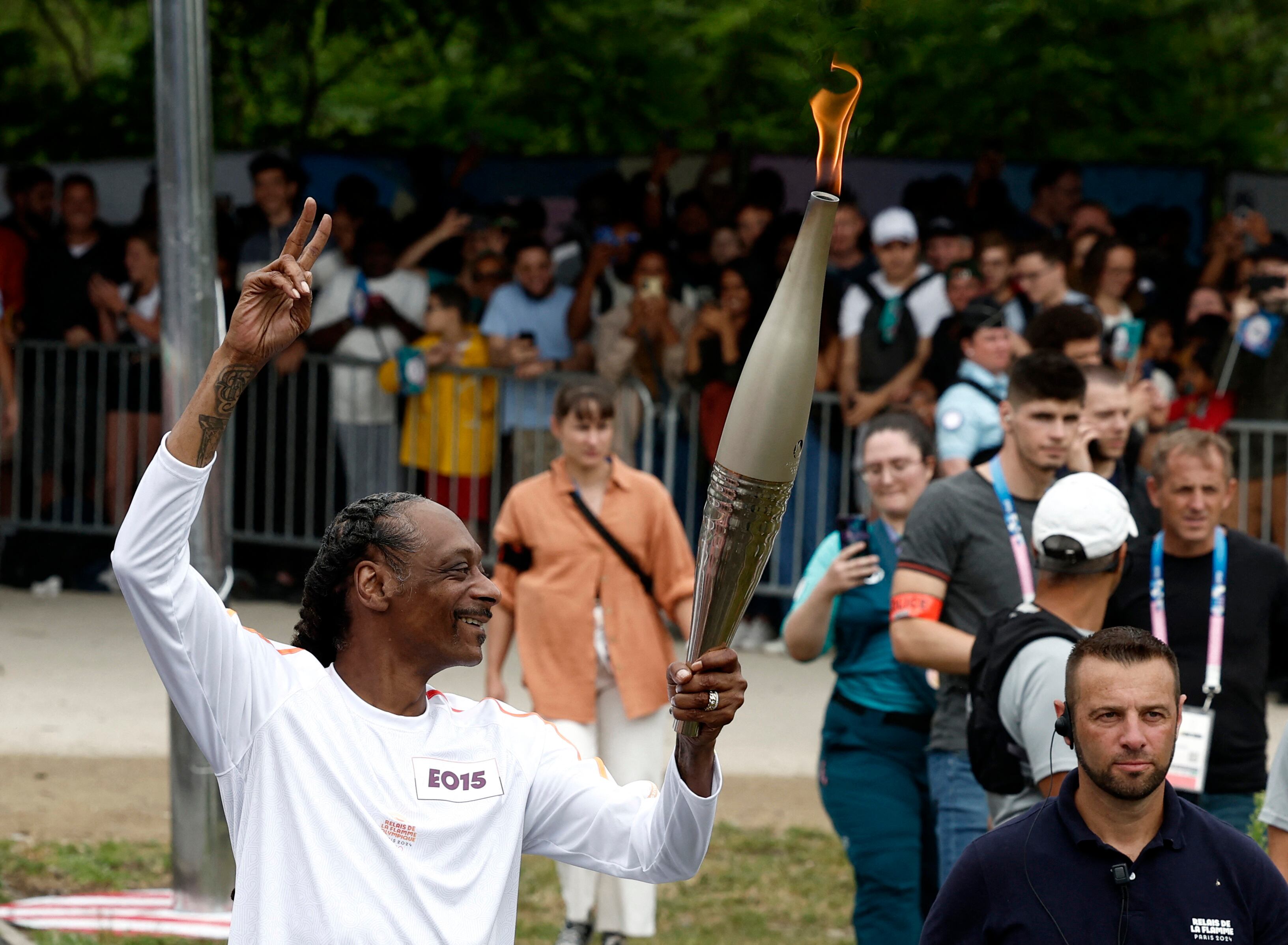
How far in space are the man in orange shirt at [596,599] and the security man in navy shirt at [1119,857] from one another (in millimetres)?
2986

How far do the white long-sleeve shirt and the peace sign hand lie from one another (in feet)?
0.75

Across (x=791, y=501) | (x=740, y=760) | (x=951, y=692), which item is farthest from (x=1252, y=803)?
(x=791, y=501)

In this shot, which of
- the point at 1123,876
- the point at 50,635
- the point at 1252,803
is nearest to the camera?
the point at 1123,876

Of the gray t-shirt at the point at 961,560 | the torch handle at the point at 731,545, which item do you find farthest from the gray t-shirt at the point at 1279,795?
the torch handle at the point at 731,545

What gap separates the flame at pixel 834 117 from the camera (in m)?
2.69

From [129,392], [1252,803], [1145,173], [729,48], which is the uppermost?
[729,48]

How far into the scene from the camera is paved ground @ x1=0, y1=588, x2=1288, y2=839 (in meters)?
7.75

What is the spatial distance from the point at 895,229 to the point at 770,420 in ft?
25.9

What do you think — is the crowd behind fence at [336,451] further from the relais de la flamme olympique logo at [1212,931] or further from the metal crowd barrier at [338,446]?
the relais de la flamme olympique logo at [1212,931]

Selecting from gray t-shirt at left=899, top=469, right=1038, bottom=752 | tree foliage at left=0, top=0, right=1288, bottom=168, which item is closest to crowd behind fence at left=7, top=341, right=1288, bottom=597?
tree foliage at left=0, top=0, right=1288, bottom=168

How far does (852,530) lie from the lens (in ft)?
17.8

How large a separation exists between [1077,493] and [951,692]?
1.02m

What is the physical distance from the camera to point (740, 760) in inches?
337

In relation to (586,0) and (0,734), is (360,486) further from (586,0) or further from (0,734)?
(586,0)
